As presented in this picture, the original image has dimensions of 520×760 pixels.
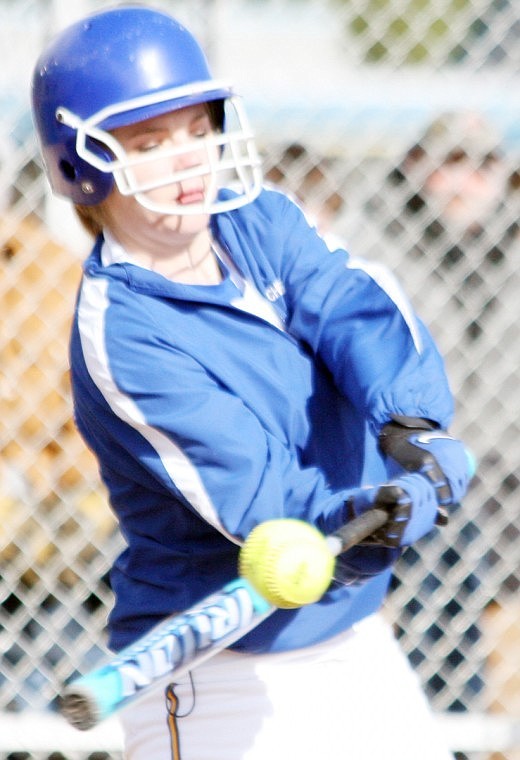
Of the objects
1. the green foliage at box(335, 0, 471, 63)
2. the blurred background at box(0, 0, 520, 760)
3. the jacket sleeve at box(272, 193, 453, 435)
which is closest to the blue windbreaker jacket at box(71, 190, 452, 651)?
the jacket sleeve at box(272, 193, 453, 435)

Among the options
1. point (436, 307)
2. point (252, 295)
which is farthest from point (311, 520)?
point (436, 307)

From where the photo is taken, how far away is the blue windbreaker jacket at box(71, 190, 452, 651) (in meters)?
1.95

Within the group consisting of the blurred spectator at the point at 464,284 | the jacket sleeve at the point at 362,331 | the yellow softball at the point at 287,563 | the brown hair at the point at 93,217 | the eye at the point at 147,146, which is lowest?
the blurred spectator at the point at 464,284

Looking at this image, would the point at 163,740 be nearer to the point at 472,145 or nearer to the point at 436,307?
the point at 436,307

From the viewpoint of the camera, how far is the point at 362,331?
6.95ft

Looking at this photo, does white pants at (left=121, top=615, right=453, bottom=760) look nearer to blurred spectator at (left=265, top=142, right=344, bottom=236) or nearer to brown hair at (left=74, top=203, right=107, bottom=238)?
brown hair at (left=74, top=203, right=107, bottom=238)

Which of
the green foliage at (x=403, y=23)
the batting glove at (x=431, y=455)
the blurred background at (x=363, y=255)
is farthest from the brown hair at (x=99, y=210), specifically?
the green foliage at (x=403, y=23)

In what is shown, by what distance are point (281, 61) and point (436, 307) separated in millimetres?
908

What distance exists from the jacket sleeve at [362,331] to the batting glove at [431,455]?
0.03 metres

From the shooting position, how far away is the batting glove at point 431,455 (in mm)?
1886

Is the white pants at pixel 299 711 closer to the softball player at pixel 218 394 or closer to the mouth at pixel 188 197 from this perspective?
the softball player at pixel 218 394

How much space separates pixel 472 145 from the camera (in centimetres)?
372

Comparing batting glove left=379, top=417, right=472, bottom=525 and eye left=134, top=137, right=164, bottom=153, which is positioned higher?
eye left=134, top=137, right=164, bottom=153

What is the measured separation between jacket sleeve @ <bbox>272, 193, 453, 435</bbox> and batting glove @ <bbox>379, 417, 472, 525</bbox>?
0.03m
